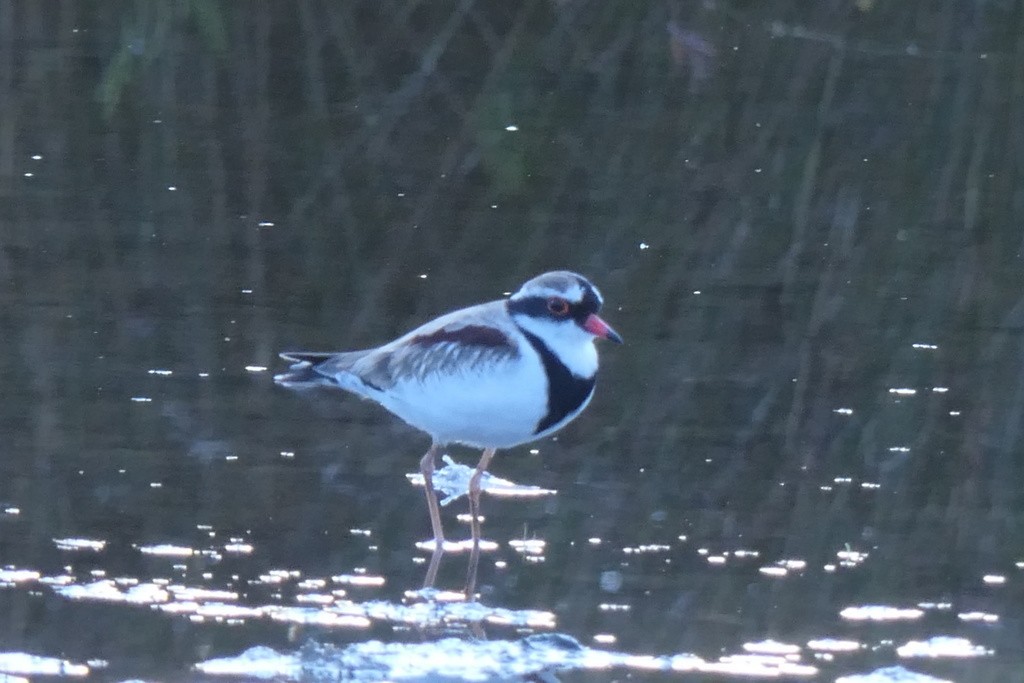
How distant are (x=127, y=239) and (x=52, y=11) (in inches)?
207

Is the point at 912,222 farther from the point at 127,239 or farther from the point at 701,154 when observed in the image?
the point at 127,239

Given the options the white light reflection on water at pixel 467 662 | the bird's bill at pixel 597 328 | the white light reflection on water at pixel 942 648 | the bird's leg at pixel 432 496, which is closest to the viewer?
the white light reflection on water at pixel 467 662

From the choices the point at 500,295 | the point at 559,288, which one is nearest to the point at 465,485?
the point at 559,288

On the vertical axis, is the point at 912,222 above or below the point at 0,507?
above

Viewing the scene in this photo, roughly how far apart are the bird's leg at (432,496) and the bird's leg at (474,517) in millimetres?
110

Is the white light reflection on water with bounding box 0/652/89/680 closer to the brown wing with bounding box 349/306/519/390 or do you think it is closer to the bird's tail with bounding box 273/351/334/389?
the brown wing with bounding box 349/306/519/390

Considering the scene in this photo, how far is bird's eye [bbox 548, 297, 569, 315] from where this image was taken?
6.13 m

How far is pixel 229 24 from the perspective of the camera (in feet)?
44.0

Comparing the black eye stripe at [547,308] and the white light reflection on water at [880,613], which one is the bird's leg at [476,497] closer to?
the black eye stripe at [547,308]

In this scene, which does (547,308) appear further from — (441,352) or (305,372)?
(305,372)

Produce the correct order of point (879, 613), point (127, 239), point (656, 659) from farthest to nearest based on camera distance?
point (127, 239)
point (879, 613)
point (656, 659)

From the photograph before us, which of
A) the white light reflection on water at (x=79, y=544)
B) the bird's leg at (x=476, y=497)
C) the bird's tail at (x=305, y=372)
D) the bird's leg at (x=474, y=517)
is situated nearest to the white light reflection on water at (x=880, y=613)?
the bird's leg at (x=474, y=517)

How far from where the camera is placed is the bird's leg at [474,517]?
5680 millimetres

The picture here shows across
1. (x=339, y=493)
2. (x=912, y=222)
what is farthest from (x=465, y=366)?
(x=912, y=222)
